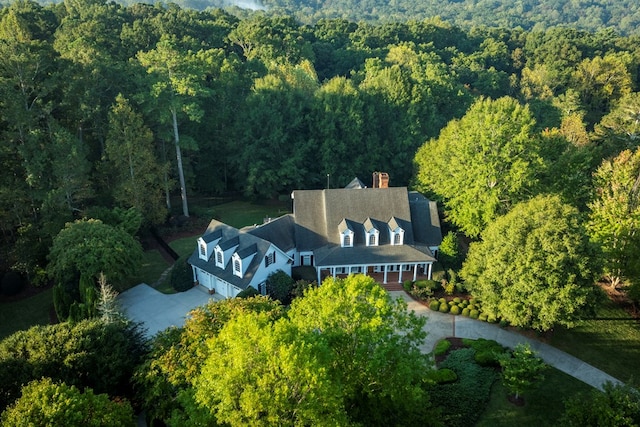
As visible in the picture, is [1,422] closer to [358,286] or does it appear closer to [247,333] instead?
[247,333]

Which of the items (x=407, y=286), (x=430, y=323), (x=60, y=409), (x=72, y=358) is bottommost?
(x=430, y=323)

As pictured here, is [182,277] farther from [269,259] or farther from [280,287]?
[280,287]

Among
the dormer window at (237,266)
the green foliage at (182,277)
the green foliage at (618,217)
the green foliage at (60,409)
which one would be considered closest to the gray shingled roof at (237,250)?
the dormer window at (237,266)

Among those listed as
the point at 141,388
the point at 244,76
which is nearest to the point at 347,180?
the point at 244,76

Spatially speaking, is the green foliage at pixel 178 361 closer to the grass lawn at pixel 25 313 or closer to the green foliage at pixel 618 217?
the grass lawn at pixel 25 313

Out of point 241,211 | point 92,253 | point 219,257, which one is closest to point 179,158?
point 241,211

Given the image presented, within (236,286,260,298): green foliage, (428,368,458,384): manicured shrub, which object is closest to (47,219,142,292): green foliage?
(236,286,260,298): green foliage
